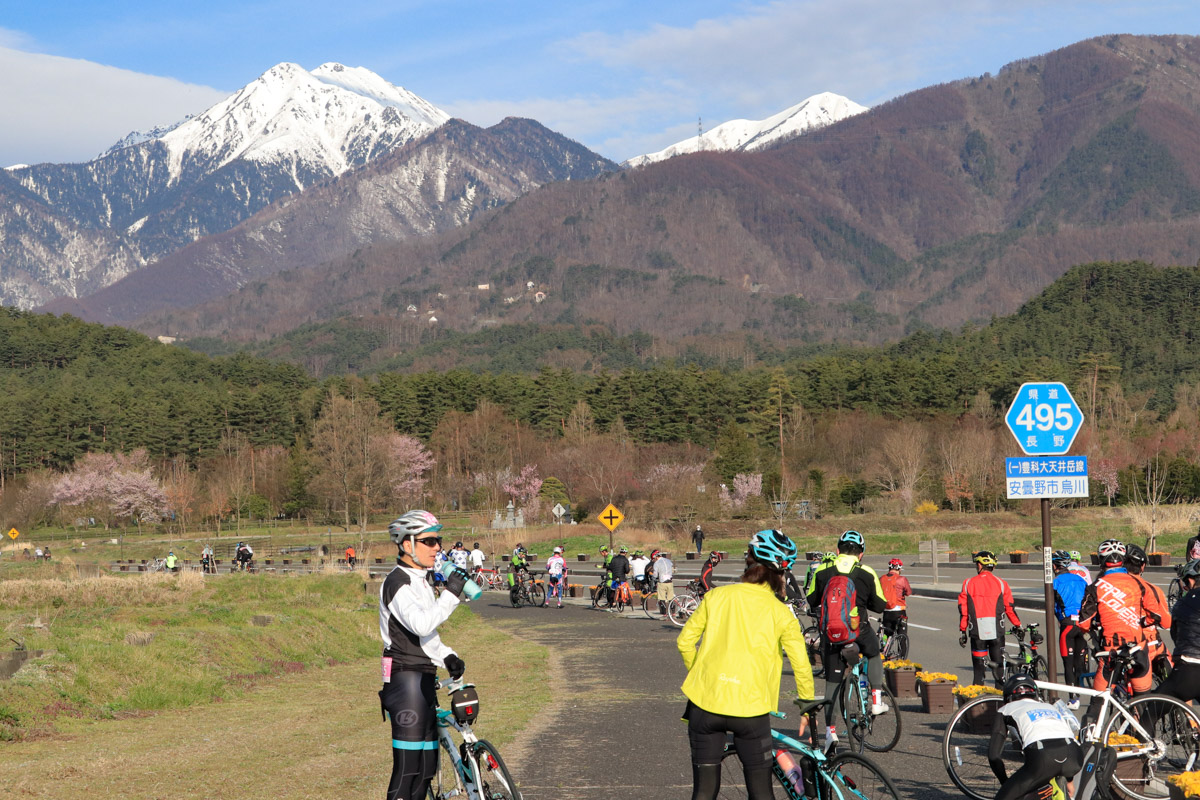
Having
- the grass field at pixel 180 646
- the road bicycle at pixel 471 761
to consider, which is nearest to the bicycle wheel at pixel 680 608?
the grass field at pixel 180 646

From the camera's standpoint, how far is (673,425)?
318 ft

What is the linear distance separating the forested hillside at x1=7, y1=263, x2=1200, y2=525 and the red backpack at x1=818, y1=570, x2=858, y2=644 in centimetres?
5813

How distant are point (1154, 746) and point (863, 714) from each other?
268 centimetres

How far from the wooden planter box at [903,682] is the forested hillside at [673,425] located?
54874 millimetres

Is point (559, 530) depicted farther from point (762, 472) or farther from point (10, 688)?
point (10, 688)

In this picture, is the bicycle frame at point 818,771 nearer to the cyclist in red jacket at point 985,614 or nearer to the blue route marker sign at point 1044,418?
the blue route marker sign at point 1044,418

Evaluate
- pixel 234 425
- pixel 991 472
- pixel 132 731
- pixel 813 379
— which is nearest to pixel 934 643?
pixel 132 731

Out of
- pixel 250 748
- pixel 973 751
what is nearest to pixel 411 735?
pixel 973 751

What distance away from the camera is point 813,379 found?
108875 mm

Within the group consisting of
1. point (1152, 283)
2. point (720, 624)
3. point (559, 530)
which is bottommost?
point (559, 530)

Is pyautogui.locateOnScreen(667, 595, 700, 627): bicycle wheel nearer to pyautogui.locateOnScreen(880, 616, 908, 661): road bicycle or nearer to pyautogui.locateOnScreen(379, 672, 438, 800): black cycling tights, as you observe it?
pyautogui.locateOnScreen(880, 616, 908, 661): road bicycle

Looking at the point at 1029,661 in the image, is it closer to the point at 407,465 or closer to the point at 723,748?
the point at 723,748

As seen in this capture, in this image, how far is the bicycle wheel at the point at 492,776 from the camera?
6.37 metres

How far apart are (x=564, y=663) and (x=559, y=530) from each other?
45174mm
